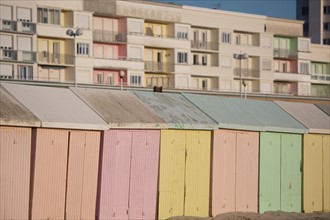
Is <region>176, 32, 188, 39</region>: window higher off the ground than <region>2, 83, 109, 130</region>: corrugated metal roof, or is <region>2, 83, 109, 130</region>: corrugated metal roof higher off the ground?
<region>176, 32, 188, 39</region>: window

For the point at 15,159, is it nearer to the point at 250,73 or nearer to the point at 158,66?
the point at 158,66

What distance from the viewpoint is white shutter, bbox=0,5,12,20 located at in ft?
218

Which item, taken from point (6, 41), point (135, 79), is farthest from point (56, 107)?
point (135, 79)

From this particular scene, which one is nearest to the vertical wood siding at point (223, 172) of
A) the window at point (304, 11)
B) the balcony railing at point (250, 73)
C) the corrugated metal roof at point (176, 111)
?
the corrugated metal roof at point (176, 111)

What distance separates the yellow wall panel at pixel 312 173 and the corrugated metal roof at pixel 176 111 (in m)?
4.65

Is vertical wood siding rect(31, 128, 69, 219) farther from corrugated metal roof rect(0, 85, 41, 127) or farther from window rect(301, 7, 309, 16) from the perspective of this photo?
window rect(301, 7, 309, 16)

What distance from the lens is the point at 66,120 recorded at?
20.3 m

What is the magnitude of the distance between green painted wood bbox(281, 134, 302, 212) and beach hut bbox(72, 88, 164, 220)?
18.4ft

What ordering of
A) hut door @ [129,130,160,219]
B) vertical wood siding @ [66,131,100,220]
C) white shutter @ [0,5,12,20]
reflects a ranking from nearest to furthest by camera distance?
vertical wood siding @ [66,131,100,220] < hut door @ [129,130,160,219] < white shutter @ [0,5,12,20]

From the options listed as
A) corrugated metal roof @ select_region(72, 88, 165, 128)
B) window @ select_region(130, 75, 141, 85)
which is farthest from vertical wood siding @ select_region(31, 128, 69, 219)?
window @ select_region(130, 75, 141, 85)

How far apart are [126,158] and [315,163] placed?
28.0 feet

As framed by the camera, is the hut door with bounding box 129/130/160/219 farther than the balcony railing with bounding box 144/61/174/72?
No

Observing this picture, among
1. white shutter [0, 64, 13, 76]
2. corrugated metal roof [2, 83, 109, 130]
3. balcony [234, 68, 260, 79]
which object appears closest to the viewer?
corrugated metal roof [2, 83, 109, 130]

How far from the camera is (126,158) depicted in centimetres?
2183
